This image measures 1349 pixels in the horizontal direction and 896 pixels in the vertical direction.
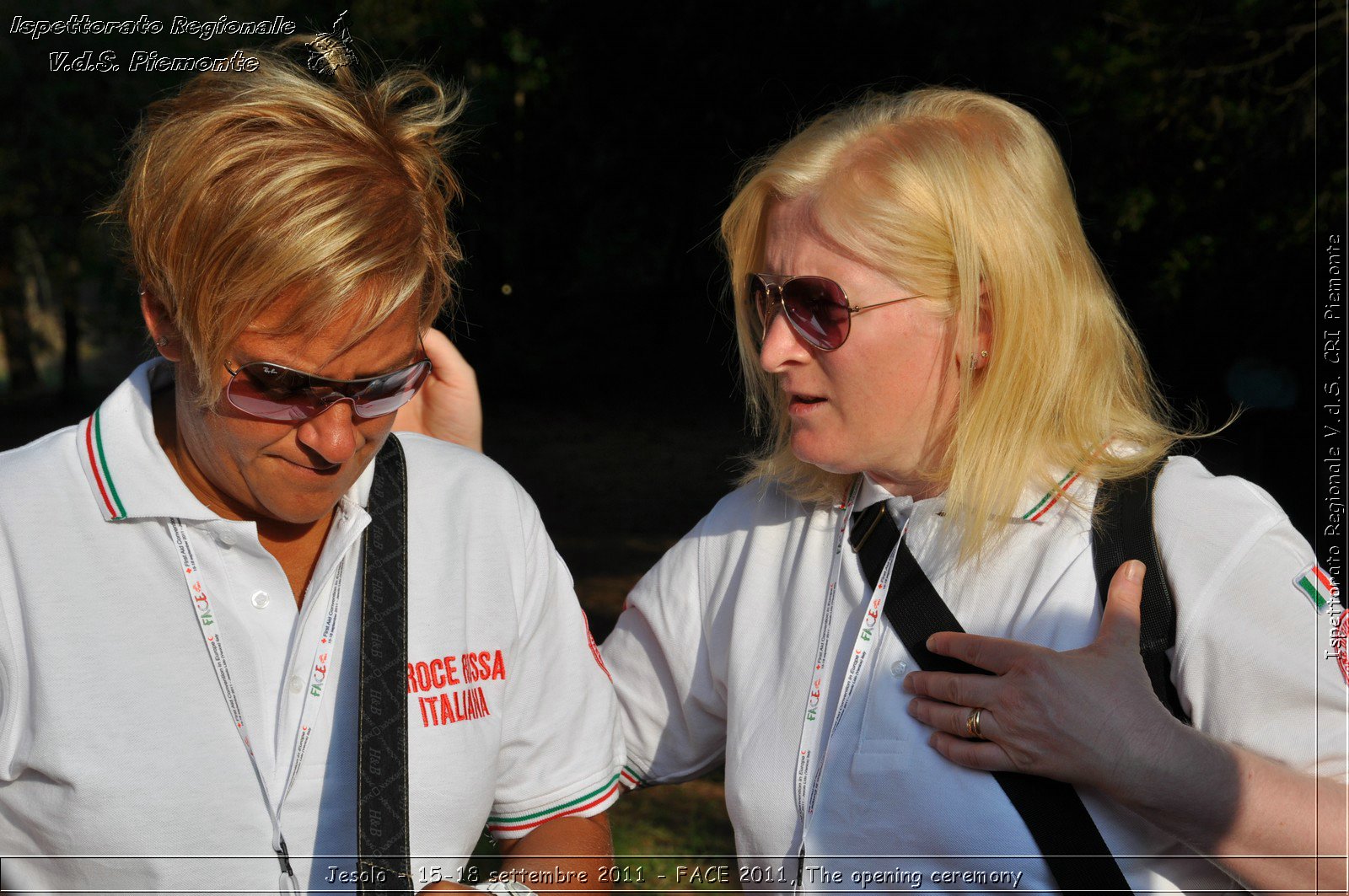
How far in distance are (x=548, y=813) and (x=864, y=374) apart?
1204mm

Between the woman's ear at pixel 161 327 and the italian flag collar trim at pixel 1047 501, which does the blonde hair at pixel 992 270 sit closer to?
the italian flag collar trim at pixel 1047 501

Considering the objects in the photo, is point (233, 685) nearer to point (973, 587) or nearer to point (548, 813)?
point (548, 813)

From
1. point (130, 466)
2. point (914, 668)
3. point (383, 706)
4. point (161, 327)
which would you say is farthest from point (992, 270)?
point (130, 466)

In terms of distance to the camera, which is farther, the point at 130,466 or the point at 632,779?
the point at 632,779

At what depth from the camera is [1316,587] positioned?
6.79ft

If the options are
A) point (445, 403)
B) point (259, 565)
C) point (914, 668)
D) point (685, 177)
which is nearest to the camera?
point (259, 565)

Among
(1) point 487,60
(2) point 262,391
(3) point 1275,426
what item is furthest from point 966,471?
(1) point 487,60

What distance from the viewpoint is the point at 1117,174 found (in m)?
10.8

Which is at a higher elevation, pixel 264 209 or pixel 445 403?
pixel 264 209

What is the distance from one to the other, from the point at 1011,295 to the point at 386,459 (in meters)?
1.42

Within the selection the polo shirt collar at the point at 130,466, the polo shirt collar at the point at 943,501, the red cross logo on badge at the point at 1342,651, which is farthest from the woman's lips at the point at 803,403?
the polo shirt collar at the point at 130,466

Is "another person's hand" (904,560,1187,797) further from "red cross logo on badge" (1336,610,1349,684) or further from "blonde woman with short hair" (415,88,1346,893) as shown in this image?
"red cross logo on badge" (1336,610,1349,684)

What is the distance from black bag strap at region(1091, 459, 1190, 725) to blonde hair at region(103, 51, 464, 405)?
4.79ft

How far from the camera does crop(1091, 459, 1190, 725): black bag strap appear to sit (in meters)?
2.10
